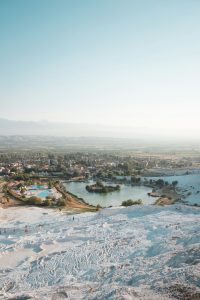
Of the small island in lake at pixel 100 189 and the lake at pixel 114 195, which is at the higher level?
the small island in lake at pixel 100 189

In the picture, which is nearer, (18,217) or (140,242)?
(140,242)

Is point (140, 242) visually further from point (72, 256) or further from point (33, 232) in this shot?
point (33, 232)

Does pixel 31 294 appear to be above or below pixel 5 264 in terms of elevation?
above

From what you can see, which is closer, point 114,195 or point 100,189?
point 114,195

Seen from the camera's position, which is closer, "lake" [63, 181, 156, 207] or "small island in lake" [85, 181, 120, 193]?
"lake" [63, 181, 156, 207]

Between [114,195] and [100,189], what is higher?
[100,189]

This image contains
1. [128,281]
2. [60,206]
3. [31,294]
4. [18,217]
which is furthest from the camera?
[60,206]

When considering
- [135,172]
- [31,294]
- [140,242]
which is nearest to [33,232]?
[140,242]

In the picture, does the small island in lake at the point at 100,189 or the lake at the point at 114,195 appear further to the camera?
the small island in lake at the point at 100,189

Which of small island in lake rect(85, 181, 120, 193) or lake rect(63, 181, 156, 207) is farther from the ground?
small island in lake rect(85, 181, 120, 193)

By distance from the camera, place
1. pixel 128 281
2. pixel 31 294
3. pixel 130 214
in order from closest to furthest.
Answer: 1. pixel 31 294
2. pixel 128 281
3. pixel 130 214
